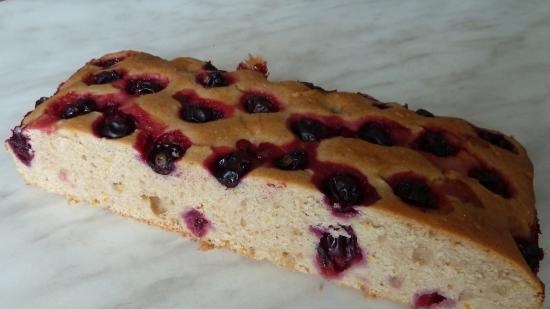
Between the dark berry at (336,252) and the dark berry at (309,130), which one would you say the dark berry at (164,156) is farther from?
the dark berry at (336,252)

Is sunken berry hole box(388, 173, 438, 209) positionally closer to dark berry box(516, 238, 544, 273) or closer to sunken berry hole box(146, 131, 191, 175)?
dark berry box(516, 238, 544, 273)

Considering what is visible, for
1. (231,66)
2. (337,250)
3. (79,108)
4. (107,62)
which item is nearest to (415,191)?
(337,250)

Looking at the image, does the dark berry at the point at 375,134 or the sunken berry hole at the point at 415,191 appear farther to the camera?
the dark berry at the point at 375,134

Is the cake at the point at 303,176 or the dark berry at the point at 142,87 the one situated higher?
the dark berry at the point at 142,87

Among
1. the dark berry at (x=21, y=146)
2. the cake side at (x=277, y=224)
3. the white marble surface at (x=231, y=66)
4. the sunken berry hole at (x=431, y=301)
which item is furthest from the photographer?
the dark berry at (x=21, y=146)

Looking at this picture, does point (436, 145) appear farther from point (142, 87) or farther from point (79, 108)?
point (79, 108)

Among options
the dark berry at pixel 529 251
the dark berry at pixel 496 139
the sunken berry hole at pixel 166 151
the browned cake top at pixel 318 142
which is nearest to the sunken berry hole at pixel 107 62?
the browned cake top at pixel 318 142
